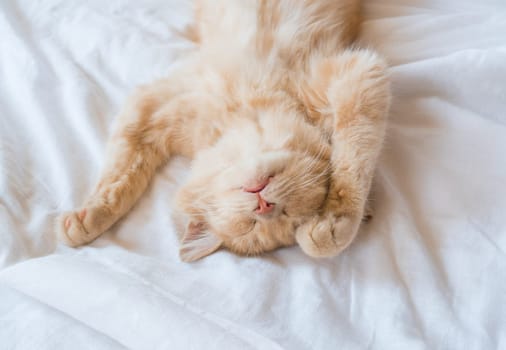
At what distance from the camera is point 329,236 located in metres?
0.96

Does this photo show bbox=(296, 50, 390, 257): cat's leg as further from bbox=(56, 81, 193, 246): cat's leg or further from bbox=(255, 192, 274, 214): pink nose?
bbox=(56, 81, 193, 246): cat's leg

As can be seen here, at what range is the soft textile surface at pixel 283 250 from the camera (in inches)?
34.0

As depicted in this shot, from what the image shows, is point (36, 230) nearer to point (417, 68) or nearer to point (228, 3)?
point (228, 3)

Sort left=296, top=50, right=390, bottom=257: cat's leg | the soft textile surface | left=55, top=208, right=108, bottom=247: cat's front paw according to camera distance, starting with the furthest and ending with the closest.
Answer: left=55, top=208, right=108, bottom=247: cat's front paw, left=296, top=50, right=390, bottom=257: cat's leg, the soft textile surface

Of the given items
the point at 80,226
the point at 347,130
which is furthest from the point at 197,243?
the point at 347,130

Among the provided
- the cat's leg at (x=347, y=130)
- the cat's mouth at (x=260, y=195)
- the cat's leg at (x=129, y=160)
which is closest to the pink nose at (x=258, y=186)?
the cat's mouth at (x=260, y=195)

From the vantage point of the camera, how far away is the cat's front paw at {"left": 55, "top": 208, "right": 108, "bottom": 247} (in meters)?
1.11

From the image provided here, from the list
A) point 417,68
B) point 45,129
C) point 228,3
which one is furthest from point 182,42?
point 417,68

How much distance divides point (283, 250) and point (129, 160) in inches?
22.3

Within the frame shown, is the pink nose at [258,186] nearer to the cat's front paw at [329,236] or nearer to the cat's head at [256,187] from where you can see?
the cat's head at [256,187]

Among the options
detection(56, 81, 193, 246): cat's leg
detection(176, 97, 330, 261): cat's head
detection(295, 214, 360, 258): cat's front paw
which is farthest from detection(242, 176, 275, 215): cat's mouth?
detection(56, 81, 193, 246): cat's leg

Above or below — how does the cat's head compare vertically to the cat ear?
above

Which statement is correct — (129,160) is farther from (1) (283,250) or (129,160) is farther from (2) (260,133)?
(1) (283,250)

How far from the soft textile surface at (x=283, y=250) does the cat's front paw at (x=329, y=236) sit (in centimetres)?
5
